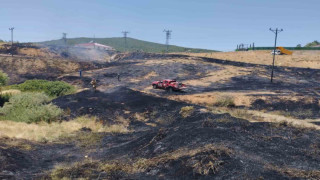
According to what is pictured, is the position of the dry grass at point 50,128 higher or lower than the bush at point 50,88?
lower

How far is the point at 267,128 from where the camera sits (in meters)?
18.8

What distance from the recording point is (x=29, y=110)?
2478 centimetres

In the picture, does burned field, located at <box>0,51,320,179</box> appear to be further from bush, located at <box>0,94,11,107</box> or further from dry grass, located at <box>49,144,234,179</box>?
bush, located at <box>0,94,11,107</box>

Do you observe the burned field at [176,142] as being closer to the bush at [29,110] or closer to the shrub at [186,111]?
the shrub at [186,111]

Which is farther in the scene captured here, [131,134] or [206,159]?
[131,134]

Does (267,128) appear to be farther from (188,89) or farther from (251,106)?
(188,89)

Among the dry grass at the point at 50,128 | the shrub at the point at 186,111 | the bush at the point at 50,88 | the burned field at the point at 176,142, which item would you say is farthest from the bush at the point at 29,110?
the shrub at the point at 186,111

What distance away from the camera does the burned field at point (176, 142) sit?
1215 centimetres

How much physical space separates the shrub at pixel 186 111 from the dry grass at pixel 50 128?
5.22 metres

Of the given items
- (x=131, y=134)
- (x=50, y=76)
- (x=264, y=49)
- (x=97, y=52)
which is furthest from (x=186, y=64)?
(x=97, y=52)

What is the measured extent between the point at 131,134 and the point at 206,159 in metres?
10.7

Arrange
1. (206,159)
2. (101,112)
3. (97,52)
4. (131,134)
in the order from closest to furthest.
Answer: (206,159) < (131,134) < (101,112) < (97,52)

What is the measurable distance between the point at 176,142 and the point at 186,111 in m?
10.5

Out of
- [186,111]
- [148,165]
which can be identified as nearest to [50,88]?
[186,111]
